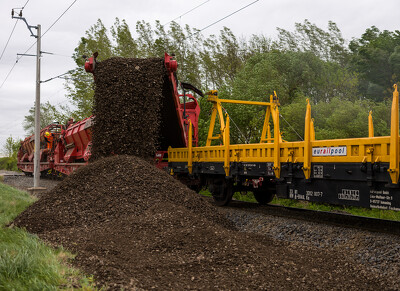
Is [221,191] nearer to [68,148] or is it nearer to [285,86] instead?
[68,148]

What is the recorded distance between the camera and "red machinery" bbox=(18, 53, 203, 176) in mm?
11422

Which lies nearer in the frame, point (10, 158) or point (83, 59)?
point (83, 59)

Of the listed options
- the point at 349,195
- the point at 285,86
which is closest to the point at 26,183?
the point at 285,86

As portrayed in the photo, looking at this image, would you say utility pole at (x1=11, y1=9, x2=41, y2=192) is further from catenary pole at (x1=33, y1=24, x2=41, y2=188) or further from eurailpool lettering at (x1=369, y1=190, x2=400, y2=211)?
eurailpool lettering at (x1=369, y1=190, x2=400, y2=211)

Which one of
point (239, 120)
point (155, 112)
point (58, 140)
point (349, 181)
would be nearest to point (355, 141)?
point (349, 181)

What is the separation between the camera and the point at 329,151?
6.71 metres

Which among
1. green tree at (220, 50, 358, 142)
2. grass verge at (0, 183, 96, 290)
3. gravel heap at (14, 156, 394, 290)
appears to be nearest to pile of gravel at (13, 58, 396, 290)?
gravel heap at (14, 156, 394, 290)

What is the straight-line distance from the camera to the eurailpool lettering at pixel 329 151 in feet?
21.3

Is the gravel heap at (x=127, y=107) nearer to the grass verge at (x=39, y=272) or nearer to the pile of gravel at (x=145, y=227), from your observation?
the pile of gravel at (x=145, y=227)

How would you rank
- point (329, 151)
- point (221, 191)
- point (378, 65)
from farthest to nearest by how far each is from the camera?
point (378, 65)
point (221, 191)
point (329, 151)

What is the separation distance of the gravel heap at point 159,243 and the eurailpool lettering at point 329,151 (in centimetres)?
157

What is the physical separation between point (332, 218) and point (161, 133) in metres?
6.08

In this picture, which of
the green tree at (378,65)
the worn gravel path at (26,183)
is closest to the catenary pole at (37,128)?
the worn gravel path at (26,183)

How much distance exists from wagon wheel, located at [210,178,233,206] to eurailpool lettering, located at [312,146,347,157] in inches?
150
